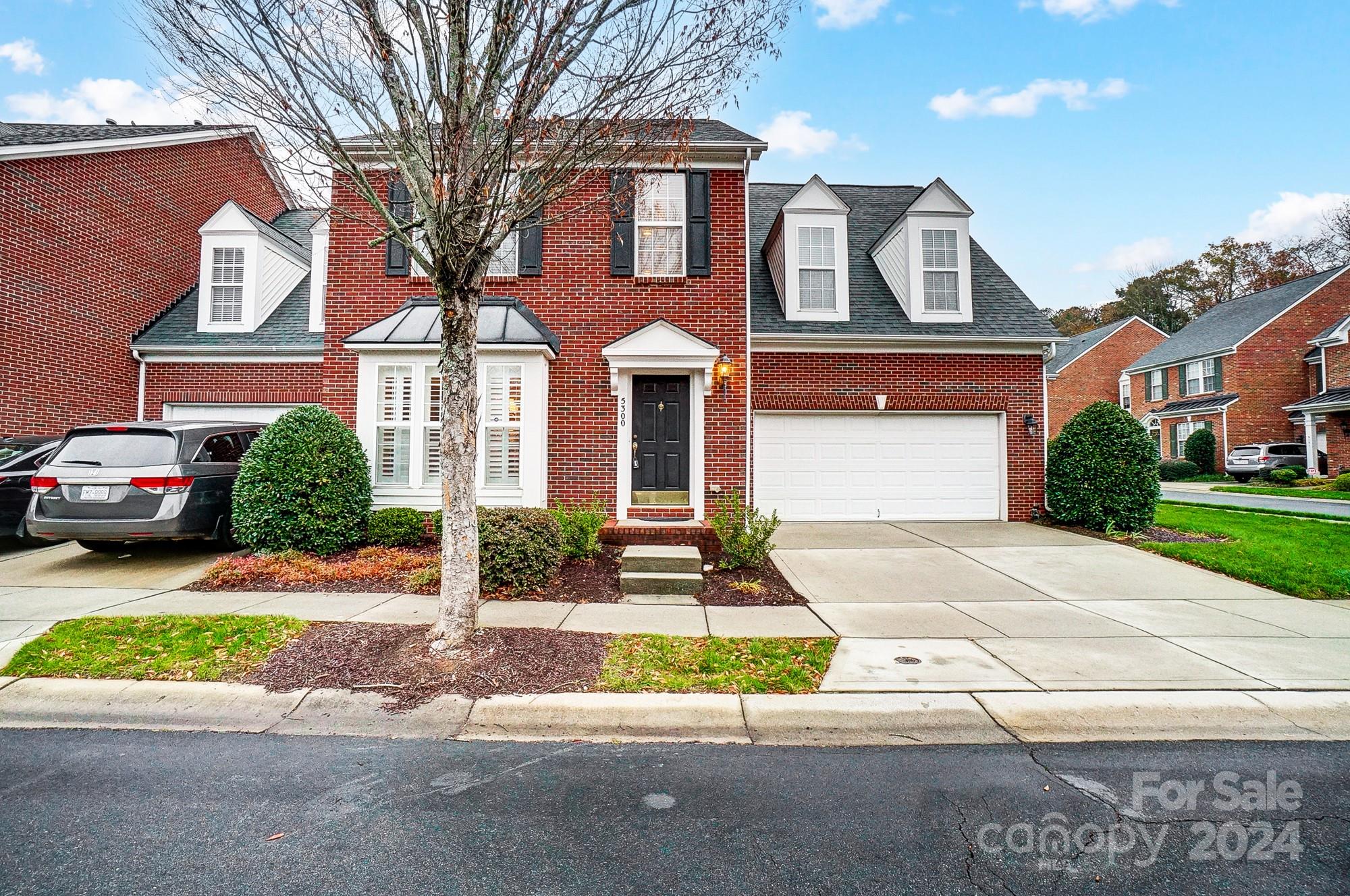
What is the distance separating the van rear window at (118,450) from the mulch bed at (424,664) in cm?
400

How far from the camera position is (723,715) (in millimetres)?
3590

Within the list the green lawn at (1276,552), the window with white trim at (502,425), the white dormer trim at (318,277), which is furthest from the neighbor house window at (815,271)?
the white dormer trim at (318,277)

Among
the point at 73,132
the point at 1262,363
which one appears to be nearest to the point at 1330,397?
the point at 1262,363

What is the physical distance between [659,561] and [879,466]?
605 cm

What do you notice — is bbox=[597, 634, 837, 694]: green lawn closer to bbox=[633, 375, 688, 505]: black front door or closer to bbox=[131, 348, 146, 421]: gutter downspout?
bbox=[633, 375, 688, 505]: black front door

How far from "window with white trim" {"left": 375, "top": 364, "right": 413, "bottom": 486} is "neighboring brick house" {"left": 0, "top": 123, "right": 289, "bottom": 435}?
4.43m

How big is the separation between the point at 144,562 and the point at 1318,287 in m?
39.1

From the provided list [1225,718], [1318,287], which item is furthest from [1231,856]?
[1318,287]

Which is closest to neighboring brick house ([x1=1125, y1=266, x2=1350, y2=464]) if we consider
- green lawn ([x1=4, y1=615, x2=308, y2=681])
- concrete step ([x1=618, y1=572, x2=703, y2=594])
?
concrete step ([x1=618, y1=572, x2=703, y2=594])

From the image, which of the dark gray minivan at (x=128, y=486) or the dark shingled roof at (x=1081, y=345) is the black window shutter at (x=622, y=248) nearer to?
the dark gray minivan at (x=128, y=486)

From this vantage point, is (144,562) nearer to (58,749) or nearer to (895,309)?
(58,749)

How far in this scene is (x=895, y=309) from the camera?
11453mm

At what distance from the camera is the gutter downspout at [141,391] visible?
1177cm

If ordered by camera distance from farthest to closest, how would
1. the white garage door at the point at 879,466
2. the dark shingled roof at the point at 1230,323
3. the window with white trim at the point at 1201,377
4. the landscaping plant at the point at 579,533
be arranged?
the window with white trim at the point at 1201,377 < the dark shingled roof at the point at 1230,323 < the white garage door at the point at 879,466 < the landscaping plant at the point at 579,533
